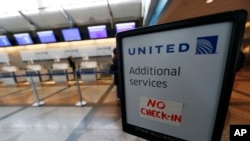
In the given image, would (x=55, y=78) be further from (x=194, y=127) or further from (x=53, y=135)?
(x=194, y=127)

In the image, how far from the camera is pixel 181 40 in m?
0.60

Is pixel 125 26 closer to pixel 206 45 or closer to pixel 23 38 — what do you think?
pixel 23 38

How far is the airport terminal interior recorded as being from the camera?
2.98 metres

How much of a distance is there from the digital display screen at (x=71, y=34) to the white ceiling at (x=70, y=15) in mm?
280

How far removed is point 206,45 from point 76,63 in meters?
8.33

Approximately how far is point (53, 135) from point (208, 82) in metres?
3.12

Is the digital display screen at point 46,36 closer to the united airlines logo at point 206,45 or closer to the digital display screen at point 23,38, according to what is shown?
the digital display screen at point 23,38

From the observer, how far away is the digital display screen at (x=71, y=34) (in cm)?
661

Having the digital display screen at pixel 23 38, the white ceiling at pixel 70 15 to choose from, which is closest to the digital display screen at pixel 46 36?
the white ceiling at pixel 70 15

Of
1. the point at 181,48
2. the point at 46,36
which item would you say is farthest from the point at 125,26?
the point at 181,48

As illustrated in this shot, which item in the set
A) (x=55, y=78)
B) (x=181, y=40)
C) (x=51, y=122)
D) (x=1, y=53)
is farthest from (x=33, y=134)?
(x=1, y=53)

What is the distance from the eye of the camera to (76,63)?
820cm

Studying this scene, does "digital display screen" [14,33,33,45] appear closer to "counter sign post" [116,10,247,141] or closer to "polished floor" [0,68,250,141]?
"polished floor" [0,68,250,141]

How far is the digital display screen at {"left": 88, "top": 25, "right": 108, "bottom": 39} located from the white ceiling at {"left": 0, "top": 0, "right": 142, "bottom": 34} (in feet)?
0.88
